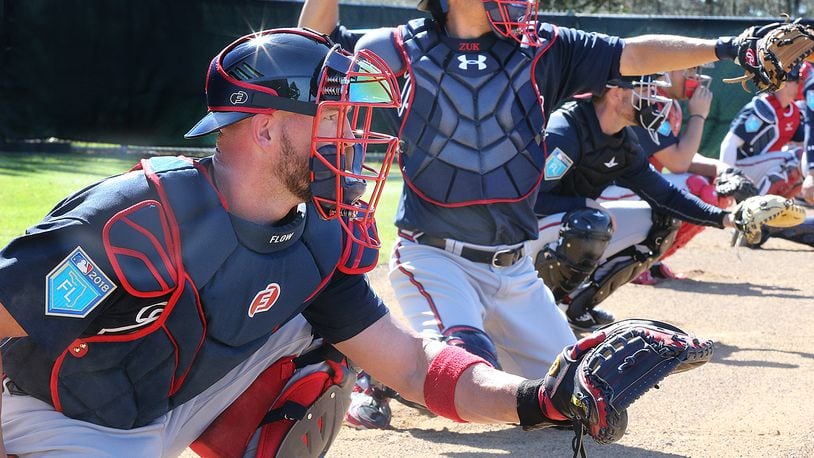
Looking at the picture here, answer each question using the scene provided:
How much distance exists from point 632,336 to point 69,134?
34.3 feet

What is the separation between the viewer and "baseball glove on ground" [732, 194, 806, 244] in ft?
15.9

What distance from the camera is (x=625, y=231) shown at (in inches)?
229

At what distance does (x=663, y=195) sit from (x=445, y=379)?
9.90ft

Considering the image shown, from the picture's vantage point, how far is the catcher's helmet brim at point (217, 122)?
254 centimetres

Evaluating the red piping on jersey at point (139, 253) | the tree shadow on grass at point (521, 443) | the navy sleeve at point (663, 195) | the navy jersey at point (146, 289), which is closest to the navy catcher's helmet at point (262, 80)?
the navy jersey at point (146, 289)

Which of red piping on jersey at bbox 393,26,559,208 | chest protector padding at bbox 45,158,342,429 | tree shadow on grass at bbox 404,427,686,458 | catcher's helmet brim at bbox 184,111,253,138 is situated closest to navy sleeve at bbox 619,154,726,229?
red piping on jersey at bbox 393,26,559,208

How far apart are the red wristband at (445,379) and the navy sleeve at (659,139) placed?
4459 millimetres

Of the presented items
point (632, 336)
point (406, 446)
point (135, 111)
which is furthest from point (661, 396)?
point (135, 111)

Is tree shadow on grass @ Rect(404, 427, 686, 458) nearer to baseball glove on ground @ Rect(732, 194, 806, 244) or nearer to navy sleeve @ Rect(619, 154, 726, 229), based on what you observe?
baseball glove on ground @ Rect(732, 194, 806, 244)

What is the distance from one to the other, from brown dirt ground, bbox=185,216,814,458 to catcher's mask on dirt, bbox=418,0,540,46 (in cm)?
160

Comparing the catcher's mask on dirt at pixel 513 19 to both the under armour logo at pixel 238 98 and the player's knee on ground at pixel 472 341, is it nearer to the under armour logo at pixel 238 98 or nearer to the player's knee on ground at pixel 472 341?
the player's knee on ground at pixel 472 341

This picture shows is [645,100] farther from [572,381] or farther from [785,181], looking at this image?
[785,181]

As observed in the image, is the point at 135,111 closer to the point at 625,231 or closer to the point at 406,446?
the point at 625,231

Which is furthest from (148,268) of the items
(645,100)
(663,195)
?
(663,195)
